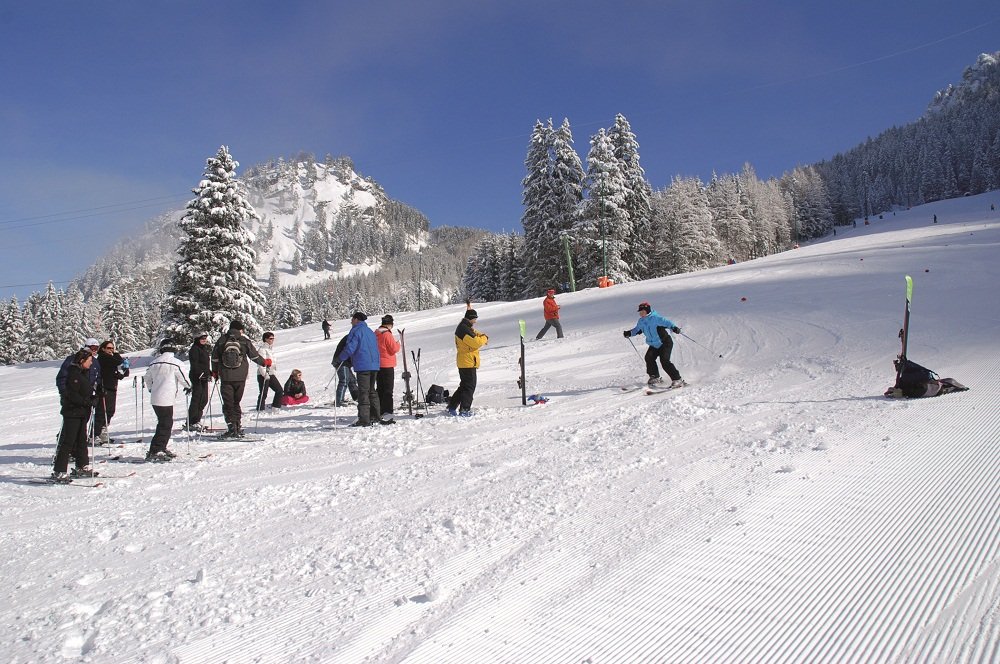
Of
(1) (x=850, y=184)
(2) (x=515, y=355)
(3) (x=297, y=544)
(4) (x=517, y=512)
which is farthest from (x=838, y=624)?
(1) (x=850, y=184)

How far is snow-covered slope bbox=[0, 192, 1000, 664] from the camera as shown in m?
3.10

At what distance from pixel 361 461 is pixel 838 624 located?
574cm

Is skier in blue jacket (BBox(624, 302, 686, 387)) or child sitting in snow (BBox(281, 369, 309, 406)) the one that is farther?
child sitting in snow (BBox(281, 369, 309, 406))

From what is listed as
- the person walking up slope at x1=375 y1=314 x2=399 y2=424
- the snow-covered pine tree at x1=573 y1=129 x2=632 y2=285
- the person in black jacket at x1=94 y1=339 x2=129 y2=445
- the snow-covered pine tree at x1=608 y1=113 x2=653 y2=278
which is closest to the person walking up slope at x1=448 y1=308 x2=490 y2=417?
the person walking up slope at x1=375 y1=314 x2=399 y2=424

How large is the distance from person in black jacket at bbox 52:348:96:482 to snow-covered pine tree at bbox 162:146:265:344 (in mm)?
23436

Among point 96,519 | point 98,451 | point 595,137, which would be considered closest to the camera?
point 96,519

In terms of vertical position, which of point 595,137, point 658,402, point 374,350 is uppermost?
point 595,137

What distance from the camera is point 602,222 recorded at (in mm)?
42031

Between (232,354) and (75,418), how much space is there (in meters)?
2.52

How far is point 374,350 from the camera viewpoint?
31.6ft

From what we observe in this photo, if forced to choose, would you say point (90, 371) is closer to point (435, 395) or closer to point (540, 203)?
point (435, 395)

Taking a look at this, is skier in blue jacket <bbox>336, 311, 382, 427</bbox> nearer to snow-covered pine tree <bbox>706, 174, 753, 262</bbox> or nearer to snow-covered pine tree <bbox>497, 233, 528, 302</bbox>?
snow-covered pine tree <bbox>497, 233, 528, 302</bbox>

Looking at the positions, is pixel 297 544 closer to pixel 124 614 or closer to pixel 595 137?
pixel 124 614

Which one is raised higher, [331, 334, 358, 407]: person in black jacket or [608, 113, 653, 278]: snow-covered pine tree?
[608, 113, 653, 278]: snow-covered pine tree
